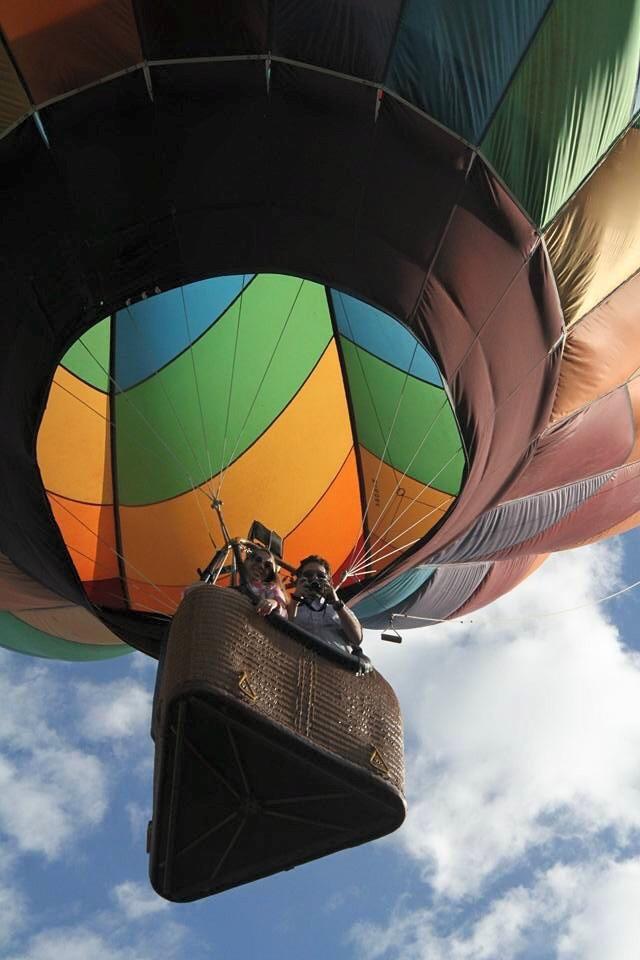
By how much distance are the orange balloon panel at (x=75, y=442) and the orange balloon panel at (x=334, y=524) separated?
1036 mm

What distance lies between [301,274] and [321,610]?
134 centimetres

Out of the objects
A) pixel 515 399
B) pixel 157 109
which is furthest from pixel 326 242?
pixel 515 399

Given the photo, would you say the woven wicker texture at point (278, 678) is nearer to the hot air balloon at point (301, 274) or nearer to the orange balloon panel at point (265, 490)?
the hot air balloon at point (301, 274)

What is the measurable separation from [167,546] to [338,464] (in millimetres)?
1043

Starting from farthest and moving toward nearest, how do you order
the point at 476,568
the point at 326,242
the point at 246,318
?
the point at 476,568
the point at 246,318
the point at 326,242

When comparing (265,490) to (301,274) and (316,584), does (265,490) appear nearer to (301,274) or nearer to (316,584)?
(301,274)

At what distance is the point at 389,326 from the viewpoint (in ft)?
19.0

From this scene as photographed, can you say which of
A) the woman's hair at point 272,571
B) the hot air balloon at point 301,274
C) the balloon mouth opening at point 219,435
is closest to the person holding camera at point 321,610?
the woman's hair at point 272,571

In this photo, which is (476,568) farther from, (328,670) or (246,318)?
(328,670)


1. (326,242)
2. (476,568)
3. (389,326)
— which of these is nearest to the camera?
(326,242)

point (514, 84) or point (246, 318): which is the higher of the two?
point (246, 318)

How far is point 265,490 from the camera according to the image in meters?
6.25

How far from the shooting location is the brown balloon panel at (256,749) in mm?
3486

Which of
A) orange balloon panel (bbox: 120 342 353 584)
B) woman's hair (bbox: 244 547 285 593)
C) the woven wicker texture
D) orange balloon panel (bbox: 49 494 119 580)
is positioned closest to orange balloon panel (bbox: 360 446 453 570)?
orange balloon panel (bbox: 120 342 353 584)
